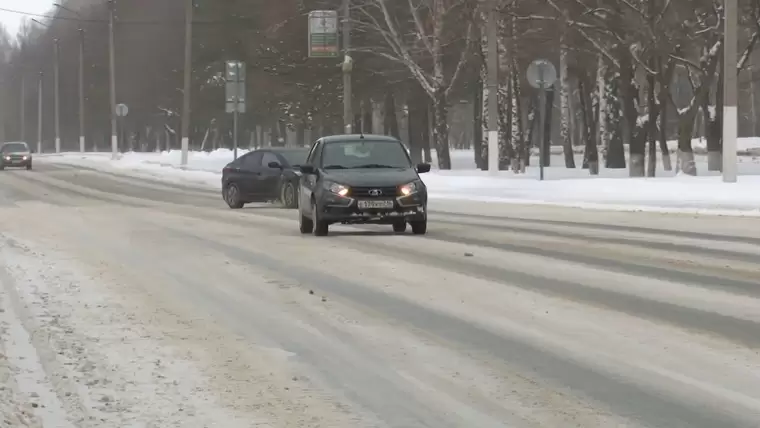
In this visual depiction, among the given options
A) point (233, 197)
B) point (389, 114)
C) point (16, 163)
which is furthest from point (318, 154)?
point (16, 163)

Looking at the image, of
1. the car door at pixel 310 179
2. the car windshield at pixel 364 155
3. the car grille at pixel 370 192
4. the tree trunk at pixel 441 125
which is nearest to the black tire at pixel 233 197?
A: the car door at pixel 310 179

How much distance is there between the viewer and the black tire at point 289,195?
3309 centimetres

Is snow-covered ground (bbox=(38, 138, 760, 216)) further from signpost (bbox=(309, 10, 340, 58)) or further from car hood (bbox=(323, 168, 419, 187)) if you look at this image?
car hood (bbox=(323, 168, 419, 187))

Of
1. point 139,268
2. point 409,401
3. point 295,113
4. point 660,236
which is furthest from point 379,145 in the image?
point 295,113

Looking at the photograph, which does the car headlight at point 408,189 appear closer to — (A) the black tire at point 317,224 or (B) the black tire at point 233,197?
(A) the black tire at point 317,224

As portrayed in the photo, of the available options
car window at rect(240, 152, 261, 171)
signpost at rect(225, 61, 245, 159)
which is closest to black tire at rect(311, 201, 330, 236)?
car window at rect(240, 152, 261, 171)

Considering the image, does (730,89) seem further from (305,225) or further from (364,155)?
(305,225)

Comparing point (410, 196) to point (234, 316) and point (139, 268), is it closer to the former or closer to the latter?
point (139, 268)

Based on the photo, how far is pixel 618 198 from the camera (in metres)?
32.7

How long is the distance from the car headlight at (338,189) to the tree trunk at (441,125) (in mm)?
31023

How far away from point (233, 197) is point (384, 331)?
2352 cm

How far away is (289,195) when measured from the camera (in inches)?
1310

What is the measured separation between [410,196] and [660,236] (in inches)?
143

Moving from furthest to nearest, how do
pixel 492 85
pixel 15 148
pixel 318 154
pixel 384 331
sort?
pixel 15 148 < pixel 492 85 < pixel 318 154 < pixel 384 331
